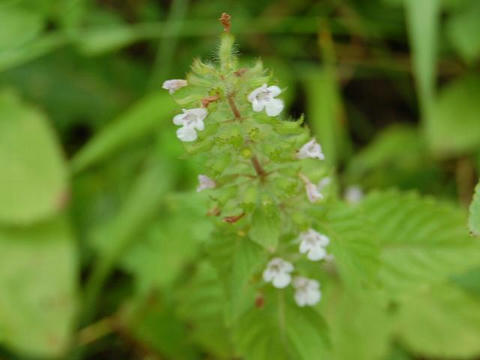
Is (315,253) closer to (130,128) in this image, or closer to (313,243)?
(313,243)

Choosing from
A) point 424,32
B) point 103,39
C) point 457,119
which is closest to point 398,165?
point 457,119

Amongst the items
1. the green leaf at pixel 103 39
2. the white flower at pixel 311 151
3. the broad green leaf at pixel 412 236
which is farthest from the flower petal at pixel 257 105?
the green leaf at pixel 103 39

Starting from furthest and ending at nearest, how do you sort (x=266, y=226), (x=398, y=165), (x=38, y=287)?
(x=398, y=165) < (x=38, y=287) < (x=266, y=226)

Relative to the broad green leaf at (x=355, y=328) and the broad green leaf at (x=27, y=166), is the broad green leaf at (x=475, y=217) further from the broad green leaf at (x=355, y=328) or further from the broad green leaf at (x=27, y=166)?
the broad green leaf at (x=27, y=166)

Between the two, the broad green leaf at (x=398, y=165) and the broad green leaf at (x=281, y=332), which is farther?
the broad green leaf at (x=398, y=165)

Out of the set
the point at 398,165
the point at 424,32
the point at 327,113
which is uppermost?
the point at 424,32

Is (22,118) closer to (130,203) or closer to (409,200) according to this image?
(130,203)
